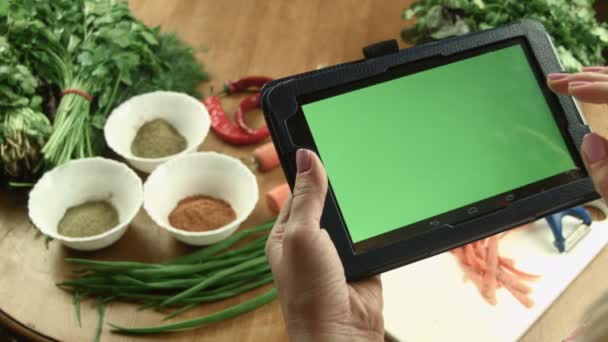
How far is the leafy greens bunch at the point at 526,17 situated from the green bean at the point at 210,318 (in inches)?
34.2

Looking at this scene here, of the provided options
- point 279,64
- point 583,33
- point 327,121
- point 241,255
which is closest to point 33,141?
point 241,255

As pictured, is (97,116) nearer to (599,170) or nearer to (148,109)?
(148,109)

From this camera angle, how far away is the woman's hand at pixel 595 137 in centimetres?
84

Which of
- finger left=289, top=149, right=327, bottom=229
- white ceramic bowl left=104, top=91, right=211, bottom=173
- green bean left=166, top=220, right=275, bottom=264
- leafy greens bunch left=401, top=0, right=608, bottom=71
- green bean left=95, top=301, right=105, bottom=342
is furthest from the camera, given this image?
leafy greens bunch left=401, top=0, right=608, bottom=71

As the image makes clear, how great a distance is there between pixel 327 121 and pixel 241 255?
0.45 m

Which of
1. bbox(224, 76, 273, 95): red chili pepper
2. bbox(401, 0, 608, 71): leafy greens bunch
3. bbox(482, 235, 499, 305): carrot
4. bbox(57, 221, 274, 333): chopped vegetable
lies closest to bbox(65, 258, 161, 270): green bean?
bbox(57, 221, 274, 333): chopped vegetable

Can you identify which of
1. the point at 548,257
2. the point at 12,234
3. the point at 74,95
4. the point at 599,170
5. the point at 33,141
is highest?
the point at 74,95

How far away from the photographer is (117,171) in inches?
52.0

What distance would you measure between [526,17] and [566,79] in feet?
2.08

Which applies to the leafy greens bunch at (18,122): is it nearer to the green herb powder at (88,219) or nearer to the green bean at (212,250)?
the green herb powder at (88,219)

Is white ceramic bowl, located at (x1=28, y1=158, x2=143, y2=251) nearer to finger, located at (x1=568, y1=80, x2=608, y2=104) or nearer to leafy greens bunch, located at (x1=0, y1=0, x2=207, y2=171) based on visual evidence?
leafy greens bunch, located at (x1=0, y1=0, x2=207, y2=171)

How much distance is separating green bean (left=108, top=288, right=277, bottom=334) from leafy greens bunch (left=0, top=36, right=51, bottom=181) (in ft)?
1.57

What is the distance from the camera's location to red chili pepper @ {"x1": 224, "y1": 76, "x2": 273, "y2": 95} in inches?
62.4

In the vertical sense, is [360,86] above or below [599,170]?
above
